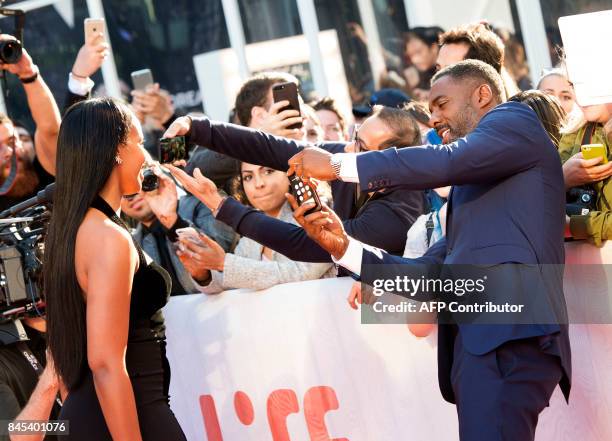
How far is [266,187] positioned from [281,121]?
45cm

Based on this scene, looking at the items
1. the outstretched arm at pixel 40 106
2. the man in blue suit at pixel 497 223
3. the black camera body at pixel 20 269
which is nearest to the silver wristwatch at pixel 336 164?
the man in blue suit at pixel 497 223

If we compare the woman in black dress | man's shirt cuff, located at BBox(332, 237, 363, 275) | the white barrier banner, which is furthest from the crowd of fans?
the woman in black dress

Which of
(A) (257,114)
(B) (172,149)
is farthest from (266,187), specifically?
(B) (172,149)

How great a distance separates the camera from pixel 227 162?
6.00 meters

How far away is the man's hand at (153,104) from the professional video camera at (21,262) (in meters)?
1.87

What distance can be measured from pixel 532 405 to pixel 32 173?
3.52m

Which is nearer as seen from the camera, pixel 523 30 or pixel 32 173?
pixel 32 173

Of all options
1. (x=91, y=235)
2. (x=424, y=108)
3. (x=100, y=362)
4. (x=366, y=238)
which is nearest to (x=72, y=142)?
(x=91, y=235)

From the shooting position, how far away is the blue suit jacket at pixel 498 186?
339cm

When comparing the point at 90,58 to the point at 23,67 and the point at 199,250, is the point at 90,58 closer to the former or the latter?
the point at 23,67

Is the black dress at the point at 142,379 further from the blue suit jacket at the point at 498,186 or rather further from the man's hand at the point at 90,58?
the man's hand at the point at 90,58

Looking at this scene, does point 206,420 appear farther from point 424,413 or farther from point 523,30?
point 523,30

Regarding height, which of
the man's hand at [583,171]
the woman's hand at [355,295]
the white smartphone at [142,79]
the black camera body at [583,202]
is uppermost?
the white smartphone at [142,79]

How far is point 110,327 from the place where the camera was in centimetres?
340
